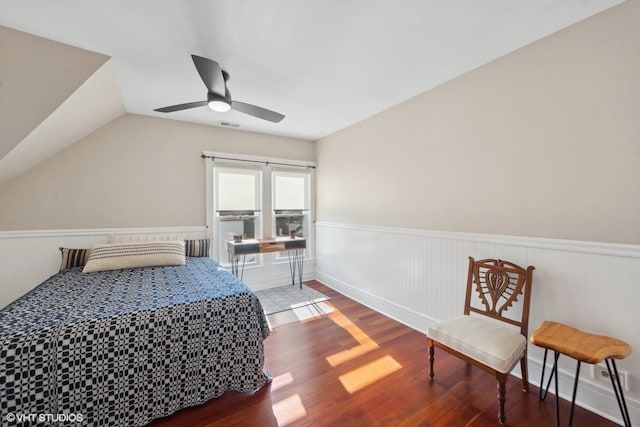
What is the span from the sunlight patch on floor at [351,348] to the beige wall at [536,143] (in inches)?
50.9

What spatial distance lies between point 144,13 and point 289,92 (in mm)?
1363

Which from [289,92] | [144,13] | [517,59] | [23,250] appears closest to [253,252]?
[289,92]

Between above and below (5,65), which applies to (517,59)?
above

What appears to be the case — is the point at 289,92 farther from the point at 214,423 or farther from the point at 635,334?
the point at 635,334

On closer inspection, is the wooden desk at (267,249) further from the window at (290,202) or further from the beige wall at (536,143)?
the beige wall at (536,143)

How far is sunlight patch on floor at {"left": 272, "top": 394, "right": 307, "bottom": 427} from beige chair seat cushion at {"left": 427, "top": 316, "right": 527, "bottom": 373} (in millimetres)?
1077

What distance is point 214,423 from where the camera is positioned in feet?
5.27

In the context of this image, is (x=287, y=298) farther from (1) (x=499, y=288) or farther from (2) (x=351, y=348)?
(1) (x=499, y=288)

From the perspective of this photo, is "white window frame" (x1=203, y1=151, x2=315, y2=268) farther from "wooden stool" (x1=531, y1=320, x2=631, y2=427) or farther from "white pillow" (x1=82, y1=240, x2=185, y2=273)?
"wooden stool" (x1=531, y1=320, x2=631, y2=427)

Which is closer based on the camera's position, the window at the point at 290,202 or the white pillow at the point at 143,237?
the white pillow at the point at 143,237

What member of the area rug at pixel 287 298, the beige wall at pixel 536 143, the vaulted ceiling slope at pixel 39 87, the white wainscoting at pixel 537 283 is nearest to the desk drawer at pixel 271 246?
the area rug at pixel 287 298

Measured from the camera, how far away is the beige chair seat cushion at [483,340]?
160 centimetres

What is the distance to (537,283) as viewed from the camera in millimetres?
1934

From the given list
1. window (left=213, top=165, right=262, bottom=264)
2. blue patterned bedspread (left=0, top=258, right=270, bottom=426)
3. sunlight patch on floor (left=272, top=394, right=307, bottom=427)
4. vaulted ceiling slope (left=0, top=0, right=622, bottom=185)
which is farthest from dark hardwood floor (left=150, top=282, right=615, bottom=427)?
vaulted ceiling slope (left=0, top=0, right=622, bottom=185)
